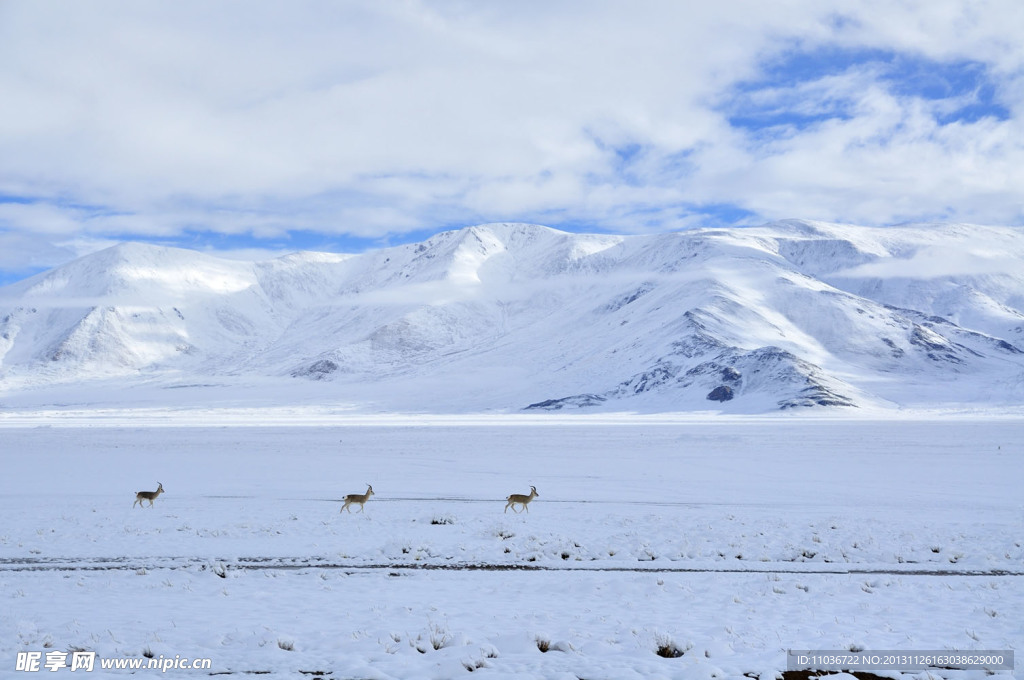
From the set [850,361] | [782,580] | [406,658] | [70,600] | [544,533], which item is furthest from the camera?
[850,361]

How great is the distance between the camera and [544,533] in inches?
762

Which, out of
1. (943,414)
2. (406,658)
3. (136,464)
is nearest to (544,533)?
(406,658)

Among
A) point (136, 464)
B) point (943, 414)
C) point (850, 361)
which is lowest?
point (136, 464)

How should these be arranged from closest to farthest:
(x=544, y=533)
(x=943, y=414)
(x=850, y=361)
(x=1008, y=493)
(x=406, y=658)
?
(x=406, y=658) < (x=544, y=533) < (x=1008, y=493) < (x=943, y=414) < (x=850, y=361)

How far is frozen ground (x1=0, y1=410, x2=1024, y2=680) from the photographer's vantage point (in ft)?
33.6

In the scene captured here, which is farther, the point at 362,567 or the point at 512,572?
the point at 362,567

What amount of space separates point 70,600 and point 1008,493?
32319 millimetres

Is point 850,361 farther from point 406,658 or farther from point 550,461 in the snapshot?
point 406,658

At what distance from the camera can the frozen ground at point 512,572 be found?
33.6ft

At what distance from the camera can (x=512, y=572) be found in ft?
50.1

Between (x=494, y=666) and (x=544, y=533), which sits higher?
(x=544, y=533)

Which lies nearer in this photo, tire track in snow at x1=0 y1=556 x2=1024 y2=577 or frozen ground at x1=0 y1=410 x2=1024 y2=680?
frozen ground at x1=0 y1=410 x2=1024 y2=680

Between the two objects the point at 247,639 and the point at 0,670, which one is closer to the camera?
the point at 0,670

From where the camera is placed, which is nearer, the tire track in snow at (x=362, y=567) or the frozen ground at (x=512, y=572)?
the frozen ground at (x=512, y=572)
